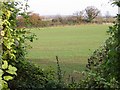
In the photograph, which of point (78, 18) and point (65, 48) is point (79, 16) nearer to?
point (78, 18)

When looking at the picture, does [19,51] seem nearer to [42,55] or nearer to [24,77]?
[24,77]

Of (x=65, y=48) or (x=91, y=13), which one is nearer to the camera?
(x=91, y=13)

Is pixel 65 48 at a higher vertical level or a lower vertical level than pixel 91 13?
lower

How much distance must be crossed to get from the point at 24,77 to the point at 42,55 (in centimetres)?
368

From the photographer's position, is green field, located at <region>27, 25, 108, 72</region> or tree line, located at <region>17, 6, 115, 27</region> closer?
tree line, located at <region>17, 6, 115, 27</region>

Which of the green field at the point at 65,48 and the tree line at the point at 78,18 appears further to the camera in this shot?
the green field at the point at 65,48

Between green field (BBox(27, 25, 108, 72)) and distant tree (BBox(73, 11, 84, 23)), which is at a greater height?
distant tree (BBox(73, 11, 84, 23))

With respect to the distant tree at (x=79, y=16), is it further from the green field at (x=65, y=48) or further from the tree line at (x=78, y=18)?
the green field at (x=65, y=48)

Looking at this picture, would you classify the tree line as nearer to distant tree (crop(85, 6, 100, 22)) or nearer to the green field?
distant tree (crop(85, 6, 100, 22))

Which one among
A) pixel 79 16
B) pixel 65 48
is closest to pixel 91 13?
pixel 79 16

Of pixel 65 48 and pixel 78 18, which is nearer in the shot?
pixel 78 18

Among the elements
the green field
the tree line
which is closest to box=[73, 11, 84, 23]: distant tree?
the tree line

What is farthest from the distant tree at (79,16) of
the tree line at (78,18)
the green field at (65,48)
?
the green field at (65,48)

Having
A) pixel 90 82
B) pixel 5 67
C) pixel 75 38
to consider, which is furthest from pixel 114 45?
pixel 75 38
